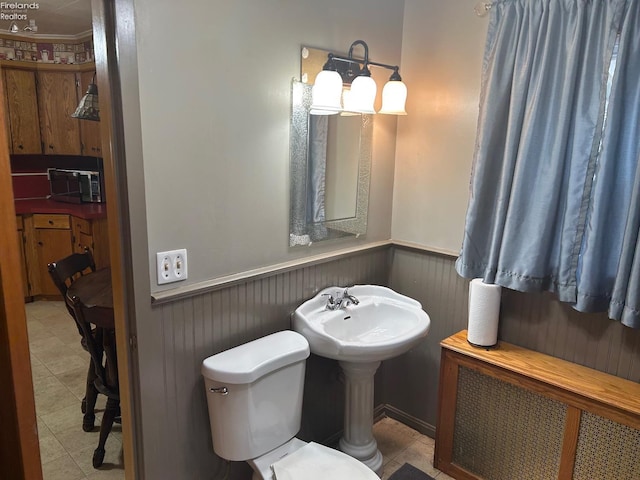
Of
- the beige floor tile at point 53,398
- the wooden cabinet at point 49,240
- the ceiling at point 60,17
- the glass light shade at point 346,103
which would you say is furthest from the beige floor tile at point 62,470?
the ceiling at point 60,17

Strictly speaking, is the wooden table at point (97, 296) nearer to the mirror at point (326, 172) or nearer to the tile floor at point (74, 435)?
the tile floor at point (74, 435)

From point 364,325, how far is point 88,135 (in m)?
3.79

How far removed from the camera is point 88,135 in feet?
15.4

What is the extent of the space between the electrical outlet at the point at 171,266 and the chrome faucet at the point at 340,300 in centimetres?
73

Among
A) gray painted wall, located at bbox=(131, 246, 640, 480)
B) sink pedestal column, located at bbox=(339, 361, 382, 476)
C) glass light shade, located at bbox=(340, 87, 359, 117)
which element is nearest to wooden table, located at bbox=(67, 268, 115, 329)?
gray painted wall, located at bbox=(131, 246, 640, 480)

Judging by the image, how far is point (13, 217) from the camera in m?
0.71

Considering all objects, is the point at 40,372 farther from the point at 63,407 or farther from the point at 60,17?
the point at 60,17

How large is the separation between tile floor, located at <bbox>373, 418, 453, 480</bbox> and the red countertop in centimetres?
295

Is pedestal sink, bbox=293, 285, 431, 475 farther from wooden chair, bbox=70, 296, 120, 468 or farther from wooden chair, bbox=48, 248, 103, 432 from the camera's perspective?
wooden chair, bbox=48, 248, 103, 432

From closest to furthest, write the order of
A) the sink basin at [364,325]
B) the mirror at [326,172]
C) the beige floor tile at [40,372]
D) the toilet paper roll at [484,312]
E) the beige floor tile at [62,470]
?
the sink basin at [364,325]
the mirror at [326,172]
the toilet paper roll at [484,312]
the beige floor tile at [62,470]
the beige floor tile at [40,372]

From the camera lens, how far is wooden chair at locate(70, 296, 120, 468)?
2.07m

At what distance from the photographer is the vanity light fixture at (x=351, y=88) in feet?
6.32

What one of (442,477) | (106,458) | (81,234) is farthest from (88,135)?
(442,477)

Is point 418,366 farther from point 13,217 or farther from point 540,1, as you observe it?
point 13,217
